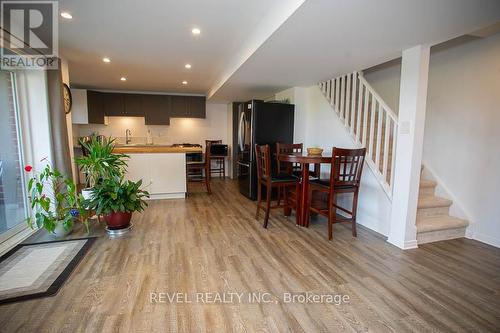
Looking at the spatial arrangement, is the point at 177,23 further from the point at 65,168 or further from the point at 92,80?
the point at 92,80

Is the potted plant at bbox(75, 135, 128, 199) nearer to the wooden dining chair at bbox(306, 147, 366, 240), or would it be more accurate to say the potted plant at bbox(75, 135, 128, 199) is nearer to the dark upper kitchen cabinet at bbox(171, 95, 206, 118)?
the wooden dining chair at bbox(306, 147, 366, 240)

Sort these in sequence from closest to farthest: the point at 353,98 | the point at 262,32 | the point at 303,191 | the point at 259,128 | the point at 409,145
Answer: the point at 262,32 → the point at 409,145 → the point at 303,191 → the point at 353,98 → the point at 259,128

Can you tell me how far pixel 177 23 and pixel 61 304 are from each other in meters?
2.46

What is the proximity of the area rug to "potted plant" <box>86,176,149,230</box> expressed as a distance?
0.30 m

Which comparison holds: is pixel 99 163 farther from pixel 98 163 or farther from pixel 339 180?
pixel 339 180

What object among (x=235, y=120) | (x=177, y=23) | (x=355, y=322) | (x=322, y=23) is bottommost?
(x=355, y=322)

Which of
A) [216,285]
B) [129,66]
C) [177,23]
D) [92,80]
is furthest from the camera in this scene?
[92,80]

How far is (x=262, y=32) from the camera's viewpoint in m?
2.30

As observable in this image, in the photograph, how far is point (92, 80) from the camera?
485 cm

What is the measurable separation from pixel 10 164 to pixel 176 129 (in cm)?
408

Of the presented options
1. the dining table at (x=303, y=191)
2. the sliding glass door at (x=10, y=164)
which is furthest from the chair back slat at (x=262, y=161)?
the sliding glass door at (x=10, y=164)

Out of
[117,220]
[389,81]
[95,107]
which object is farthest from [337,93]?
[95,107]

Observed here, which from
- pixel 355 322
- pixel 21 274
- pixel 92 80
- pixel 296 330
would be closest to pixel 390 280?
pixel 355 322

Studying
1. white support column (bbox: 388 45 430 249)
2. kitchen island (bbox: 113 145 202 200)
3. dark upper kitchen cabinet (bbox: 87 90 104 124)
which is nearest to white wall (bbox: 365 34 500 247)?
white support column (bbox: 388 45 430 249)
